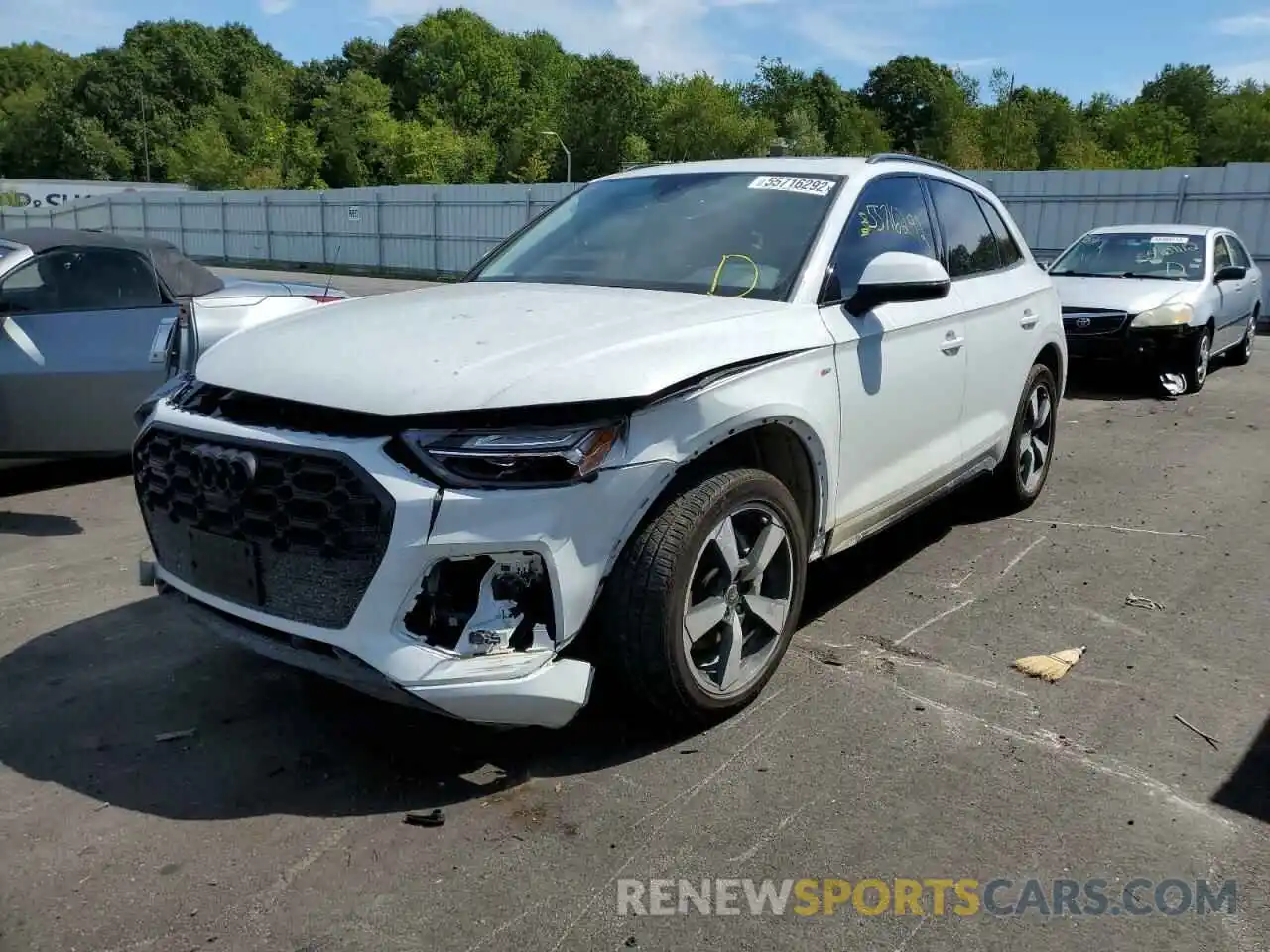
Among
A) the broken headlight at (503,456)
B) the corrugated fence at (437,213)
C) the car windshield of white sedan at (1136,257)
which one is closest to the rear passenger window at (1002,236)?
the broken headlight at (503,456)

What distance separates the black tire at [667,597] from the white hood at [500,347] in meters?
0.38

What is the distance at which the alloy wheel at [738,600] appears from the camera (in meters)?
3.26

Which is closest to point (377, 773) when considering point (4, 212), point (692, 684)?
point (692, 684)

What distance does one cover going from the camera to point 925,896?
262 cm

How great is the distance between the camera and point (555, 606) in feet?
9.32

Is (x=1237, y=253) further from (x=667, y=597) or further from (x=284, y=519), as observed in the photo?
(x=284, y=519)

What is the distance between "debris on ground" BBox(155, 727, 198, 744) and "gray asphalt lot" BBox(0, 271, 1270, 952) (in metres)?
0.04

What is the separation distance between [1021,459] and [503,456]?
3.90 meters

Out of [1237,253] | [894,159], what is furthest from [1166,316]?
[894,159]

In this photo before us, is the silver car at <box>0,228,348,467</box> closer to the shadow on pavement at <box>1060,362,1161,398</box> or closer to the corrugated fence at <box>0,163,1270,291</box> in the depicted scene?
the shadow on pavement at <box>1060,362,1161,398</box>

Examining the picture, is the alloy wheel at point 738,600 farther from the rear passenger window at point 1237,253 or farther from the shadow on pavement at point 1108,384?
the rear passenger window at point 1237,253

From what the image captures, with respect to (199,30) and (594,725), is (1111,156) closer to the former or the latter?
(594,725)

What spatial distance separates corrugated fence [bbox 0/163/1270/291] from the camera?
1897 centimetres

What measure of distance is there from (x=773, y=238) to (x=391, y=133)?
82620 mm
